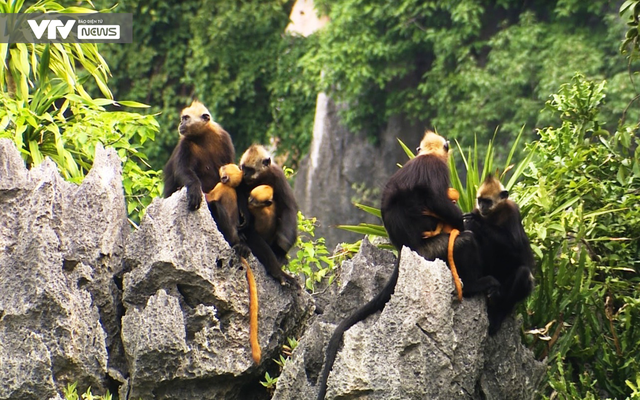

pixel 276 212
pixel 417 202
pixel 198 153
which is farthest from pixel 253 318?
pixel 198 153

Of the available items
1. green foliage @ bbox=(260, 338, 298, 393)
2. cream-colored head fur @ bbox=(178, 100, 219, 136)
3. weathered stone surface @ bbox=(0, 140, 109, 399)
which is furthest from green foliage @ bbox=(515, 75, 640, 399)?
weathered stone surface @ bbox=(0, 140, 109, 399)

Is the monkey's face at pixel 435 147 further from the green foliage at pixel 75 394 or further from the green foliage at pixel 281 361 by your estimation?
the green foliage at pixel 75 394

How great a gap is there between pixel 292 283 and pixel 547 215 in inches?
71.3

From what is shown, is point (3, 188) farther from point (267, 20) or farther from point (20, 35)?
point (267, 20)

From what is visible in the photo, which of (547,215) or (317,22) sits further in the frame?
(317,22)

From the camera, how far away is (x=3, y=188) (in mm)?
6180

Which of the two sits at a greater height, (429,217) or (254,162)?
(254,162)

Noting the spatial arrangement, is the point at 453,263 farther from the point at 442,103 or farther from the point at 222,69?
the point at 222,69

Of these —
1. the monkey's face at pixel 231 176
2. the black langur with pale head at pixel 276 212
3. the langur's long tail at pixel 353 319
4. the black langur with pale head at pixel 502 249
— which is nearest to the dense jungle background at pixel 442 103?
the black langur with pale head at pixel 502 249

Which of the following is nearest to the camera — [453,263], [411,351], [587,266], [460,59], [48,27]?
[411,351]

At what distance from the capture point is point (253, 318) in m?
6.07

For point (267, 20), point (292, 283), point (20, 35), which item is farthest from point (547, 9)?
point (292, 283)

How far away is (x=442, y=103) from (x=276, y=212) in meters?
10.1

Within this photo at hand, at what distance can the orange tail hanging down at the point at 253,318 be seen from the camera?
6.03 m
